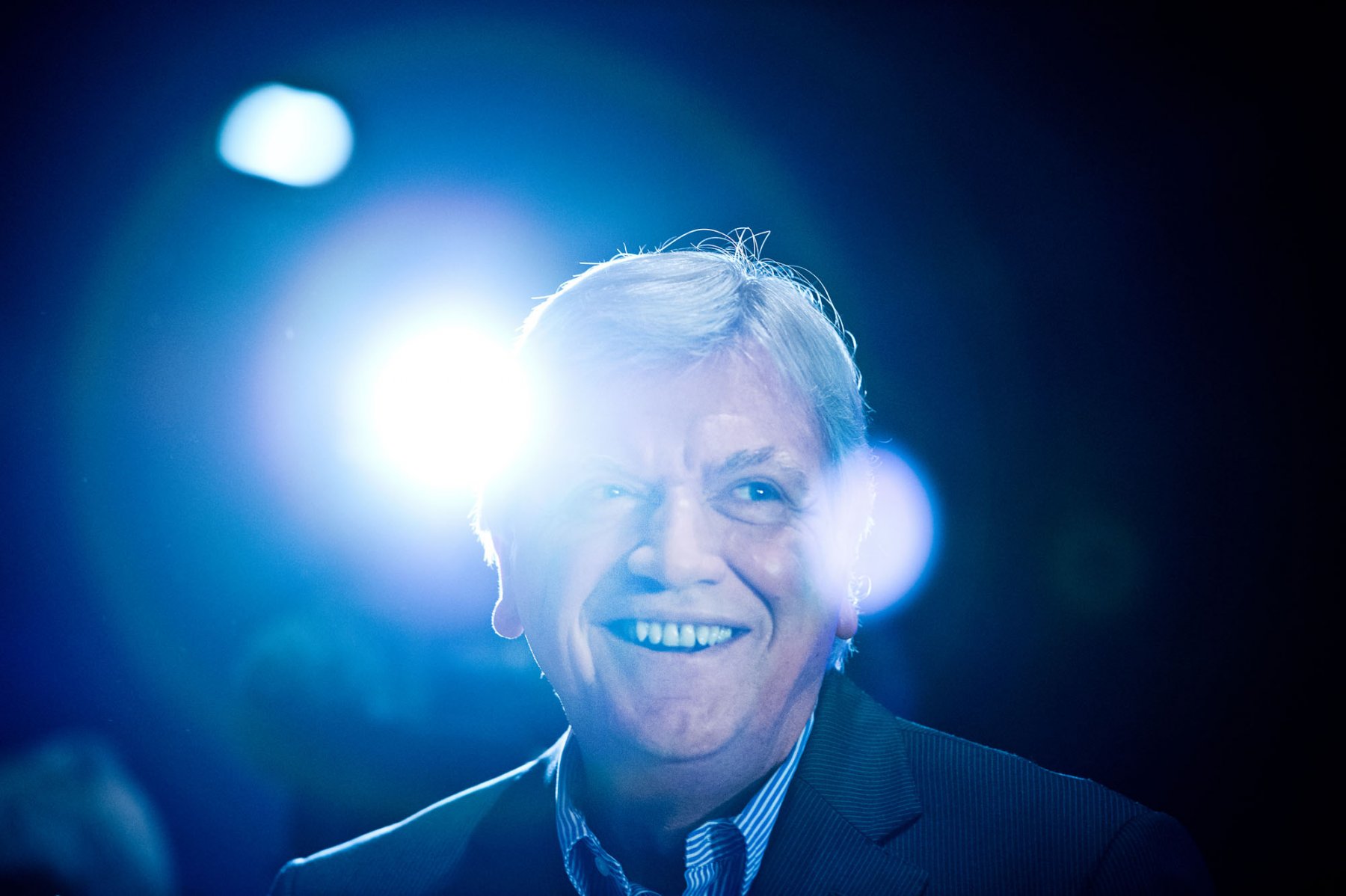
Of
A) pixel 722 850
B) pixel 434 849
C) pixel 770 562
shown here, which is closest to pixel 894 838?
pixel 722 850

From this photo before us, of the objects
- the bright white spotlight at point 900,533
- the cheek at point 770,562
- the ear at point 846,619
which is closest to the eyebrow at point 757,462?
the cheek at point 770,562

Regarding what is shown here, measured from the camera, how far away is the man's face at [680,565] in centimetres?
116

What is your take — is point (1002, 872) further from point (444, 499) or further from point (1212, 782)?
point (444, 499)

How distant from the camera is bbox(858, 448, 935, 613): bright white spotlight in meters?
1.78

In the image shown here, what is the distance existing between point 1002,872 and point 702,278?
1.25 m

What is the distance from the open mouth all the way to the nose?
0.08 metres

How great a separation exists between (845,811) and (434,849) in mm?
927

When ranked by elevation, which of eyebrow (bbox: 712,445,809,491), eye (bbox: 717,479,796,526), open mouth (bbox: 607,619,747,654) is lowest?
open mouth (bbox: 607,619,747,654)

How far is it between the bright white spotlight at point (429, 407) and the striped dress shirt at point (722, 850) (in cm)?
86

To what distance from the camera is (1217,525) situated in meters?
1.61

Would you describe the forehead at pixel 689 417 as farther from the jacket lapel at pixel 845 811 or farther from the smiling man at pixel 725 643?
the jacket lapel at pixel 845 811

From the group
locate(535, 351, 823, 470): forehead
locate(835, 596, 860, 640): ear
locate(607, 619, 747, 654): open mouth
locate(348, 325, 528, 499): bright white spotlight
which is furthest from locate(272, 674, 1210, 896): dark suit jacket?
locate(348, 325, 528, 499): bright white spotlight

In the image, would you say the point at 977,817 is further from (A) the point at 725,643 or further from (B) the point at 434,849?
(B) the point at 434,849

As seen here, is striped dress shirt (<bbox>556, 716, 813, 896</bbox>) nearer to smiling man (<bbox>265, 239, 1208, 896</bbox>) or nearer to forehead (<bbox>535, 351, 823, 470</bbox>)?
smiling man (<bbox>265, 239, 1208, 896</bbox>)
